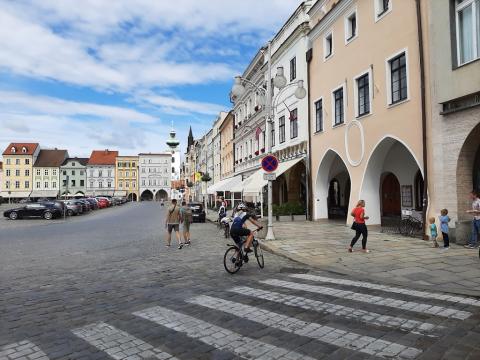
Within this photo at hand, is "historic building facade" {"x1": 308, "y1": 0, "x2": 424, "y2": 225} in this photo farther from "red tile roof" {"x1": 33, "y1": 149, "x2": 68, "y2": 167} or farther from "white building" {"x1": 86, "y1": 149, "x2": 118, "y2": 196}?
"white building" {"x1": 86, "y1": 149, "x2": 118, "y2": 196}

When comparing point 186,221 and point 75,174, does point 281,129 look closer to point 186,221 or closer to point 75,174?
point 186,221

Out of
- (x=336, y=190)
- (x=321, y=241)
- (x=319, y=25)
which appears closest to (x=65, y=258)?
(x=321, y=241)

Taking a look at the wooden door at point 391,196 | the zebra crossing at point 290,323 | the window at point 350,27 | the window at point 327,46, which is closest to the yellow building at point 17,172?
the window at point 327,46

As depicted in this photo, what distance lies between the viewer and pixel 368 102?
17422 millimetres

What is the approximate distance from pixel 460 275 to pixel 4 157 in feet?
388

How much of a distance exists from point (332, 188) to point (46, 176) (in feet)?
322

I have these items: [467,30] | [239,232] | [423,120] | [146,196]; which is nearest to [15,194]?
[146,196]

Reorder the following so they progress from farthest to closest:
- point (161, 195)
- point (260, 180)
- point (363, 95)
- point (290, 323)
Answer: point (161, 195), point (260, 180), point (363, 95), point (290, 323)

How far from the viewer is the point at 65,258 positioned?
1155 cm

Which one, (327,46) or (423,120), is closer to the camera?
(423,120)

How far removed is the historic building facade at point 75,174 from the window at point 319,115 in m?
102

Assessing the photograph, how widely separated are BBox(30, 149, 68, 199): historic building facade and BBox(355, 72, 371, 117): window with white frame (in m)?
103

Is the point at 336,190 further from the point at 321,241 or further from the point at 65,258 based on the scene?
the point at 65,258

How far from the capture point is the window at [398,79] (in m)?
14.9
